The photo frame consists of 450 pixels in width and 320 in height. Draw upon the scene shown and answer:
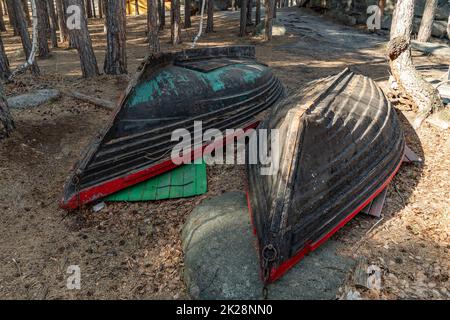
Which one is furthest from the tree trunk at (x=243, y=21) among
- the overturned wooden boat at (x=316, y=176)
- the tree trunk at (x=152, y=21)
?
the overturned wooden boat at (x=316, y=176)

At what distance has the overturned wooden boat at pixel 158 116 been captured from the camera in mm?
5145

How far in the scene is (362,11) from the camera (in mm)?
22719

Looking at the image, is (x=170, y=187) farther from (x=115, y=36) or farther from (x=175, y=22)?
(x=175, y=22)

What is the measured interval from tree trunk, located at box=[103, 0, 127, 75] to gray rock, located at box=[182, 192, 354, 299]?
8206 millimetres

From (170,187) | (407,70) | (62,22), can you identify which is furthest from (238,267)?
(62,22)

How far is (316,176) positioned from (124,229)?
2884 mm

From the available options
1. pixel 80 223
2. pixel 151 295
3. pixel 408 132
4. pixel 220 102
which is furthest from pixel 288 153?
pixel 408 132

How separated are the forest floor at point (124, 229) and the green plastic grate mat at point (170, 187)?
0.12 metres

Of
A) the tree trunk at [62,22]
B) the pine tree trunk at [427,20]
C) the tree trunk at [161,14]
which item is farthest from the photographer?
the tree trunk at [161,14]

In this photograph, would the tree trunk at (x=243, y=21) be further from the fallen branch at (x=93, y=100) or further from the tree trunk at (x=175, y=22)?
the fallen branch at (x=93, y=100)

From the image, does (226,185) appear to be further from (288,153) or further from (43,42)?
(43,42)

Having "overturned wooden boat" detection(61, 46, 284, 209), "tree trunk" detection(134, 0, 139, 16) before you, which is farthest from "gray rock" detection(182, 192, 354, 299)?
"tree trunk" detection(134, 0, 139, 16)

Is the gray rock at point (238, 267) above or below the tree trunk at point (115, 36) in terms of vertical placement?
below

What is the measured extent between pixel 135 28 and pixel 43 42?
33.5 feet
